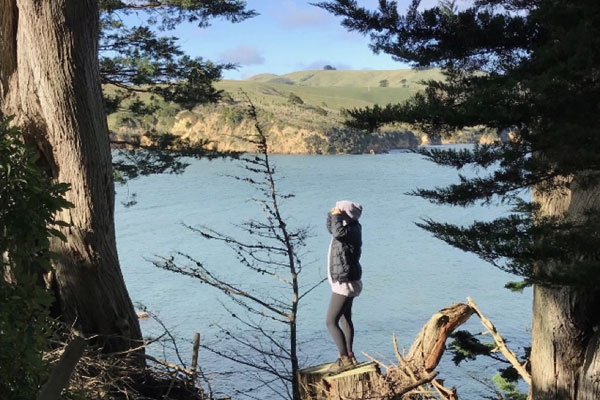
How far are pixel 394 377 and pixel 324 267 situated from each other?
18.6 ft

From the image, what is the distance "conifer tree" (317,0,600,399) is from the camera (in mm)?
3318

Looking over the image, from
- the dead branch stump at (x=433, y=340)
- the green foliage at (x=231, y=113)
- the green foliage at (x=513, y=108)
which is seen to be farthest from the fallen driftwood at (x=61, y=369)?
the green foliage at (x=231, y=113)

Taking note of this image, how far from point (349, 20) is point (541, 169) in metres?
1.44

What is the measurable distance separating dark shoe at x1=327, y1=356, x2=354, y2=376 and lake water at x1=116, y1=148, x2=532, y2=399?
172 centimetres

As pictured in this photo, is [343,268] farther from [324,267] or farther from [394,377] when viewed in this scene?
[324,267]

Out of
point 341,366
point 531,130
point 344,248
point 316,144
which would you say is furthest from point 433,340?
point 316,144

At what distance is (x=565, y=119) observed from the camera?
3.38 metres

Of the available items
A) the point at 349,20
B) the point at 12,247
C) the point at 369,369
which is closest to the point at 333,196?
the point at 369,369

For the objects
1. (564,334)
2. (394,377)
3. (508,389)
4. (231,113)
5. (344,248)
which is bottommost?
(508,389)

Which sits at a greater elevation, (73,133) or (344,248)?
(73,133)

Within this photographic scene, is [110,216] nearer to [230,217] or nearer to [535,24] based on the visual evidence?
[535,24]

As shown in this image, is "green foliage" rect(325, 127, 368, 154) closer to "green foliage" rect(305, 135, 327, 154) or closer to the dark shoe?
"green foliage" rect(305, 135, 327, 154)

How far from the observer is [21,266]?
2.15 m

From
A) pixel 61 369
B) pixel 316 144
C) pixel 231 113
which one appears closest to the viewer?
pixel 61 369
